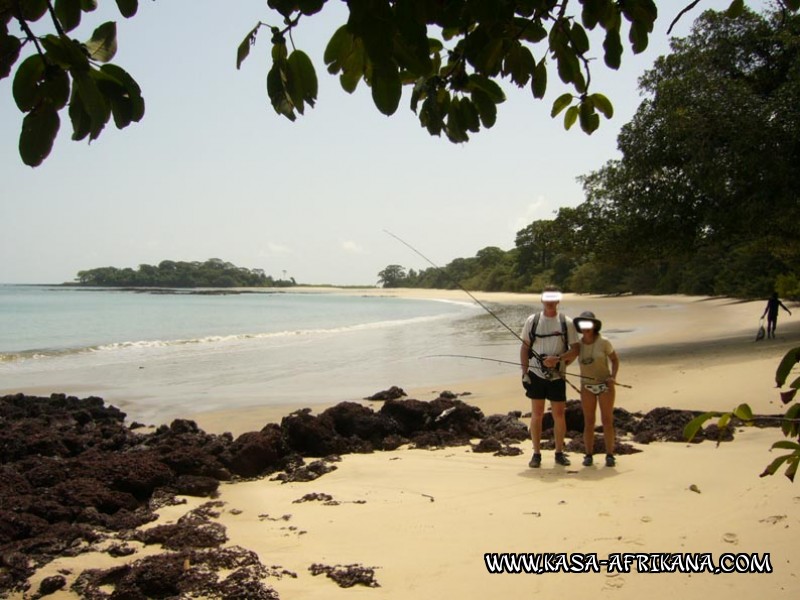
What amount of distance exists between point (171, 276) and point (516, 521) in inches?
5388

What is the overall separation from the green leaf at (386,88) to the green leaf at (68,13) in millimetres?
722

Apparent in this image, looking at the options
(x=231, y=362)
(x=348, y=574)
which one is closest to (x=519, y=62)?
(x=348, y=574)

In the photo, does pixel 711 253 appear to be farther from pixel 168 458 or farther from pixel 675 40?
pixel 168 458

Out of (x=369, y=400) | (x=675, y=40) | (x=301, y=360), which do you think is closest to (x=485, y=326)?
(x=301, y=360)

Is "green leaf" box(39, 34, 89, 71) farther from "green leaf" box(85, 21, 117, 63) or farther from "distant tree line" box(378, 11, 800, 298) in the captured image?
"distant tree line" box(378, 11, 800, 298)

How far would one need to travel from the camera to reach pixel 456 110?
207 cm

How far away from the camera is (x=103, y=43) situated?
4.38 feet

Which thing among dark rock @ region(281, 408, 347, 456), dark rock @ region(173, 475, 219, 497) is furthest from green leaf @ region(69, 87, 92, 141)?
dark rock @ region(281, 408, 347, 456)

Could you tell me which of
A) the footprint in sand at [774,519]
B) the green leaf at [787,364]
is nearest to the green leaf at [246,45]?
the green leaf at [787,364]

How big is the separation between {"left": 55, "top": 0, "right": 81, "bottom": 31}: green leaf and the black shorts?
5.02m

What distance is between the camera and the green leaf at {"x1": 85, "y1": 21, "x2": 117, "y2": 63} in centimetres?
133

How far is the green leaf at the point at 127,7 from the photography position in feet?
5.13

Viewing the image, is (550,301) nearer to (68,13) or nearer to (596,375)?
(596,375)

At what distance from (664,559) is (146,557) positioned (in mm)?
2968
